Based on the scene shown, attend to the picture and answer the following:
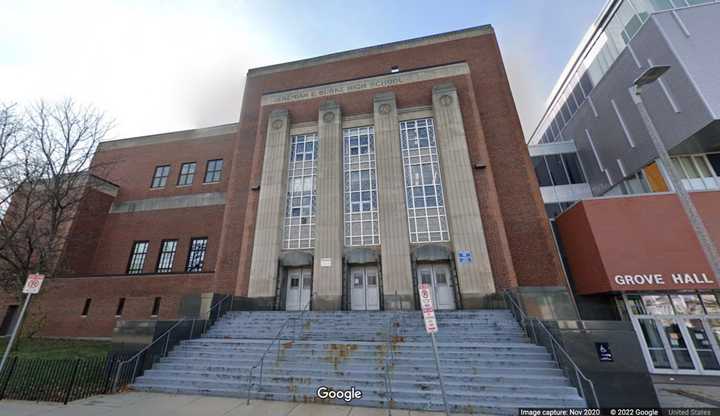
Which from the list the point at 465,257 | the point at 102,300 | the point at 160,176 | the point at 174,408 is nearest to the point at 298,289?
the point at 465,257

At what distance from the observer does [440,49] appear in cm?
2398

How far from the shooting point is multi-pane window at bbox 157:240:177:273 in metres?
23.0

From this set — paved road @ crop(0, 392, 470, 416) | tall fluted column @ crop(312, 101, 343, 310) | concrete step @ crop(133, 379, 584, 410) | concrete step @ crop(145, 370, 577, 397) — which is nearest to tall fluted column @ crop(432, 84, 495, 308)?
tall fluted column @ crop(312, 101, 343, 310)

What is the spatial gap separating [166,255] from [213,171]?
7.94 m

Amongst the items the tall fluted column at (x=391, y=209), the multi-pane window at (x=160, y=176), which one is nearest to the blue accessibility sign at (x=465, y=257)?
the tall fluted column at (x=391, y=209)

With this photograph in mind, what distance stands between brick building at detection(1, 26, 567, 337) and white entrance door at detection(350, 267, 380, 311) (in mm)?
64

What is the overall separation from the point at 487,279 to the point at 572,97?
72.4 ft

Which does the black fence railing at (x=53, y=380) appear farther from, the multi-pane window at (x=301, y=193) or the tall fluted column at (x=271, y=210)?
the multi-pane window at (x=301, y=193)

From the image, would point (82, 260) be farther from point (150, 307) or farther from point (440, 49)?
point (440, 49)

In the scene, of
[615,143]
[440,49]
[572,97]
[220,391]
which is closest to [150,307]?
[220,391]

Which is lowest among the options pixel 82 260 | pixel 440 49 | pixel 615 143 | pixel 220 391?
pixel 220 391

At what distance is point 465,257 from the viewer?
16500 mm

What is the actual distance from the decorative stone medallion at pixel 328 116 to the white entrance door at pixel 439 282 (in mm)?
12354

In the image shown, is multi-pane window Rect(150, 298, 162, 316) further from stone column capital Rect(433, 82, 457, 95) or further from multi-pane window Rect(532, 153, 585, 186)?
multi-pane window Rect(532, 153, 585, 186)
